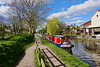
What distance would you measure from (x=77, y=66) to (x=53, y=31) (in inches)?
1735

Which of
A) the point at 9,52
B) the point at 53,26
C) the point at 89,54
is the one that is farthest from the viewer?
the point at 53,26

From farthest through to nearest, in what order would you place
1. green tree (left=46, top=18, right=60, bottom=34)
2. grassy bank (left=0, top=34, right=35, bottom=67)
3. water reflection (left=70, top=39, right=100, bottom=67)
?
1. green tree (left=46, top=18, right=60, bottom=34)
2. water reflection (left=70, top=39, right=100, bottom=67)
3. grassy bank (left=0, top=34, right=35, bottom=67)

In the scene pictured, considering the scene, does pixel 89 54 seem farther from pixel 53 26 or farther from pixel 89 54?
pixel 53 26

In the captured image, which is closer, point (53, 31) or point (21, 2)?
point (21, 2)

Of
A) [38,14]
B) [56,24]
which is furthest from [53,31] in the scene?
[38,14]

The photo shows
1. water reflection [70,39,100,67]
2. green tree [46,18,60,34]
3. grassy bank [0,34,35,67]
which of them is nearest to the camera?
grassy bank [0,34,35,67]

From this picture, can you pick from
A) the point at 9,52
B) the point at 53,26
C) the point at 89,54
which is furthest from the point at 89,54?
the point at 53,26

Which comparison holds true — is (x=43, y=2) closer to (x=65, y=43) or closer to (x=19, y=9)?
(x=19, y=9)

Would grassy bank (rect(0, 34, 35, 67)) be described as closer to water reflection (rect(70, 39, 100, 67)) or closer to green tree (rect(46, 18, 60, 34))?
water reflection (rect(70, 39, 100, 67))

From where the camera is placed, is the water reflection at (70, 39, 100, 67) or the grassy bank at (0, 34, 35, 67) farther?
the water reflection at (70, 39, 100, 67)

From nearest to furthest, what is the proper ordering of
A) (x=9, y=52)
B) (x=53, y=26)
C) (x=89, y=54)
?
(x=9, y=52)
(x=89, y=54)
(x=53, y=26)

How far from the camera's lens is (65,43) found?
1157 cm

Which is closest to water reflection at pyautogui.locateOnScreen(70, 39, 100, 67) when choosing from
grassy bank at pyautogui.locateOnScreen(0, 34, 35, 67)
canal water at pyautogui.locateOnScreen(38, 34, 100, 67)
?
canal water at pyautogui.locateOnScreen(38, 34, 100, 67)

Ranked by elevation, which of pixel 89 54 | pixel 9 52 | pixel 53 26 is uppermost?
pixel 53 26
